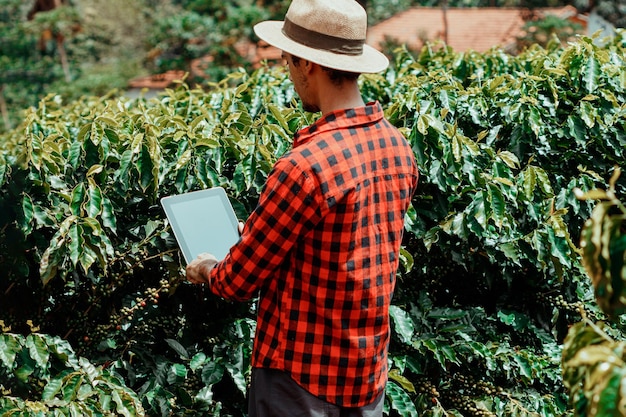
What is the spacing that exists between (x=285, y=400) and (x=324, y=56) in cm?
95

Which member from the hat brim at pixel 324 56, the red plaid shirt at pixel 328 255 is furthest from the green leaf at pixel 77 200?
the hat brim at pixel 324 56

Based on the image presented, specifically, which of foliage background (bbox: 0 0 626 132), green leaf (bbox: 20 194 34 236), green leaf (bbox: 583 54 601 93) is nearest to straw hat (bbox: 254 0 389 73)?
green leaf (bbox: 20 194 34 236)

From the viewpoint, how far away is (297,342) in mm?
2178

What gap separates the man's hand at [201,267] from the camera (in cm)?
231

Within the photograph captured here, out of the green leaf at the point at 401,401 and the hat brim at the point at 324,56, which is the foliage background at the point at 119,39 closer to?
the green leaf at the point at 401,401

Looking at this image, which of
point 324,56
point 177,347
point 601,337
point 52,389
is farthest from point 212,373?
point 601,337

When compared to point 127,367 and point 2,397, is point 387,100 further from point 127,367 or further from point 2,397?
point 2,397

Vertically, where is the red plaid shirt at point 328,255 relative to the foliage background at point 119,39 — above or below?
above

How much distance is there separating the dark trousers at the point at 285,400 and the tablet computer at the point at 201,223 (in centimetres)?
42

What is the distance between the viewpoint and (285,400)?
7.27ft

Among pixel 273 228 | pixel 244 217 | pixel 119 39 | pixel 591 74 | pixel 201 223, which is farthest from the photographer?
pixel 119 39

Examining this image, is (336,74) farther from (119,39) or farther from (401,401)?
(119,39)

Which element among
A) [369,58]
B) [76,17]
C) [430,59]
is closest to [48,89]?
[76,17]

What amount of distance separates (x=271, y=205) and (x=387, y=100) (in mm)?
2522
